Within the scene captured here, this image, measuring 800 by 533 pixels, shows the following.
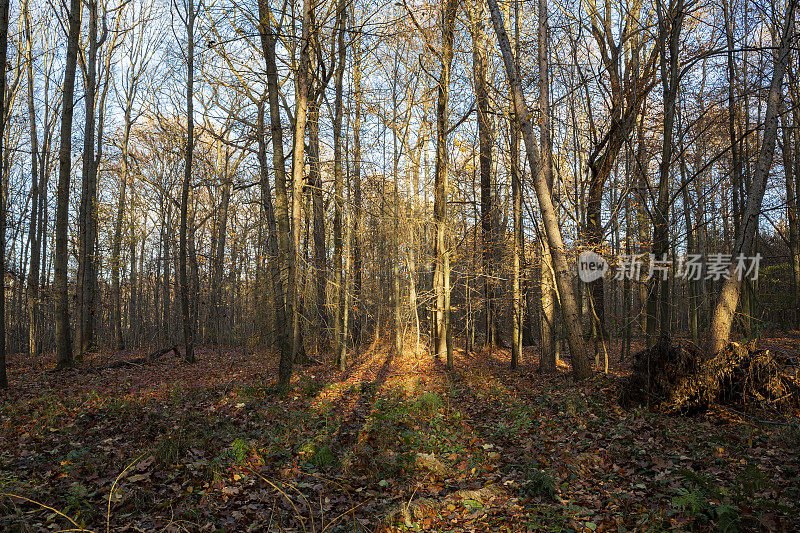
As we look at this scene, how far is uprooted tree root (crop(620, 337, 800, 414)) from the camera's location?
5641 mm

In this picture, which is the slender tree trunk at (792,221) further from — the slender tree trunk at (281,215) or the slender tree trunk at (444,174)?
the slender tree trunk at (281,215)

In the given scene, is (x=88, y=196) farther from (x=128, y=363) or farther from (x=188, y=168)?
(x=128, y=363)

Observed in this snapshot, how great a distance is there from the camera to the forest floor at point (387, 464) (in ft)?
12.3

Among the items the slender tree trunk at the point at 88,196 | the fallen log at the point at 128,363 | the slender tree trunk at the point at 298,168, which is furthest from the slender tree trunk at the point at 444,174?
the slender tree trunk at the point at 88,196

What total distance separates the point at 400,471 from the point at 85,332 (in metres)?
17.0

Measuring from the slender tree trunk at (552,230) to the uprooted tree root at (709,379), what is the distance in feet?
5.78

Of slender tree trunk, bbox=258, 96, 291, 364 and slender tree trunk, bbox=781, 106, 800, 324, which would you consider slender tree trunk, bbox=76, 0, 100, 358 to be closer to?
Answer: slender tree trunk, bbox=258, 96, 291, 364

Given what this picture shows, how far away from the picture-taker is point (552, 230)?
8578 mm

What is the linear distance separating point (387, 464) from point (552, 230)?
5541mm

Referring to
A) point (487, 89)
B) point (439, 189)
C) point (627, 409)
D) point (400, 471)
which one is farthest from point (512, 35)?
point (400, 471)

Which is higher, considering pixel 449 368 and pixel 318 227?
pixel 318 227

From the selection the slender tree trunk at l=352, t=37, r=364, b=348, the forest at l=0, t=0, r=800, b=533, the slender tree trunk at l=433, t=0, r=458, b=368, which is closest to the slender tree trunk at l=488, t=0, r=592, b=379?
the forest at l=0, t=0, r=800, b=533

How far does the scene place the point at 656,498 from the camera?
12.5ft

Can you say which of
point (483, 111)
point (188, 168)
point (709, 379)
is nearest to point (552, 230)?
point (709, 379)
